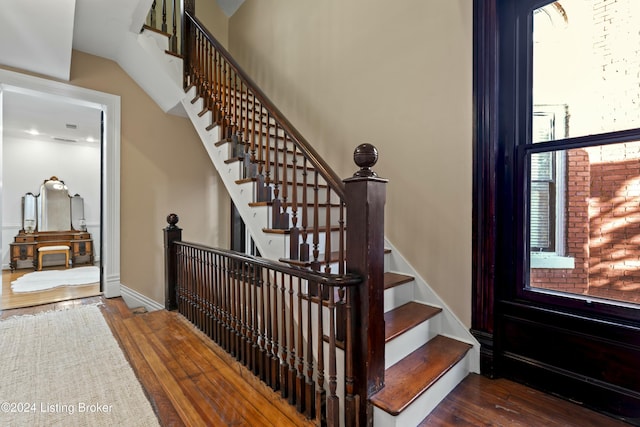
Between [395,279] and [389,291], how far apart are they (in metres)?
0.18

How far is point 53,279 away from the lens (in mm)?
4691

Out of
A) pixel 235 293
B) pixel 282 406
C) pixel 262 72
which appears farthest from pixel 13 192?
pixel 282 406

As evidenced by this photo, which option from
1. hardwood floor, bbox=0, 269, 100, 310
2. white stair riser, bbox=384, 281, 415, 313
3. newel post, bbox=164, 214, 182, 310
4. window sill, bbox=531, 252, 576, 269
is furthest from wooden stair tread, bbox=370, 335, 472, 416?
hardwood floor, bbox=0, 269, 100, 310

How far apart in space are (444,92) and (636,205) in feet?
4.40

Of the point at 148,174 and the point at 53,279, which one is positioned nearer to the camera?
the point at 148,174

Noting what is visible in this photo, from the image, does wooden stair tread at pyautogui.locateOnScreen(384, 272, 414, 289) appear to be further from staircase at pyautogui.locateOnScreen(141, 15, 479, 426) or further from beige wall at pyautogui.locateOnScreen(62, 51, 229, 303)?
beige wall at pyautogui.locateOnScreen(62, 51, 229, 303)

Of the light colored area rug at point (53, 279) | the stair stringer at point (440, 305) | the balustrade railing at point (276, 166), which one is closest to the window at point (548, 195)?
the stair stringer at point (440, 305)

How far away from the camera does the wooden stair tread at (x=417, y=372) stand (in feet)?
4.73

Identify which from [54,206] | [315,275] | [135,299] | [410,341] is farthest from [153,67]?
[54,206]

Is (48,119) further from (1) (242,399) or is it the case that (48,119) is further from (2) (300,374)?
(2) (300,374)

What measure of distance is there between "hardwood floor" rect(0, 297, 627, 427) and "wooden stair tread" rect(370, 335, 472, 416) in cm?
18

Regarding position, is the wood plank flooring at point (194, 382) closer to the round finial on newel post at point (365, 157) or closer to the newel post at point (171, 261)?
the newel post at point (171, 261)

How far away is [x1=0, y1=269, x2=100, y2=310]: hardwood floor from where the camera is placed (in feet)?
11.1

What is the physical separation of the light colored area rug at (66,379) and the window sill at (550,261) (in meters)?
2.42
